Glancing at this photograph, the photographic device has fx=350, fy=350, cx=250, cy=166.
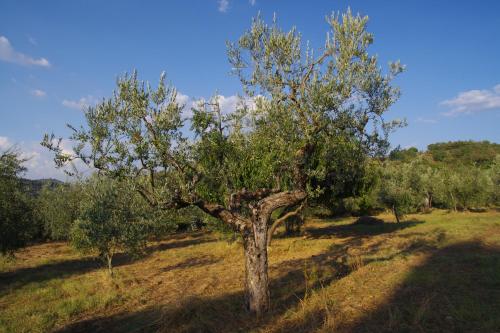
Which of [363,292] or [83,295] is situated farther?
[83,295]

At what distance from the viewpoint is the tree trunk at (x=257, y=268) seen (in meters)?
11.5

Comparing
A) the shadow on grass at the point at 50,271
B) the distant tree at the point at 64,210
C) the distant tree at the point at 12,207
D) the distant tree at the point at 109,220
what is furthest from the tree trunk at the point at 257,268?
the distant tree at the point at 64,210

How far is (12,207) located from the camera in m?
24.3

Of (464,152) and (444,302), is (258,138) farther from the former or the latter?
(464,152)

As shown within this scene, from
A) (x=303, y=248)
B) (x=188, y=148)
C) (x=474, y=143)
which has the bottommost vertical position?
(x=303, y=248)

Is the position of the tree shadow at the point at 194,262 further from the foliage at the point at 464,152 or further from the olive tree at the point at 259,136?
the foliage at the point at 464,152

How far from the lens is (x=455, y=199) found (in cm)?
5750

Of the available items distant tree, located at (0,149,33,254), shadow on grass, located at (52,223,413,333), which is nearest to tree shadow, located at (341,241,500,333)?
shadow on grass, located at (52,223,413,333)

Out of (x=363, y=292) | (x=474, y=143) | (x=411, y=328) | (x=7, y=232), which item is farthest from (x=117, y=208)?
(x=474, y=143)

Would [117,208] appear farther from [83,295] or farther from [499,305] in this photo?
[499,305]

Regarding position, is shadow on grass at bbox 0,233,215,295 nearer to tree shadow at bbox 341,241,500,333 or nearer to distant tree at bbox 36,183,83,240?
distant tree at bbox 36,183,83,240

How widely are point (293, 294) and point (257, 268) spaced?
349 centimetres

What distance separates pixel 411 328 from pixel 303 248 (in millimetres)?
19479

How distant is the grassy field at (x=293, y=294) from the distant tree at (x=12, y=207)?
9.71ft
